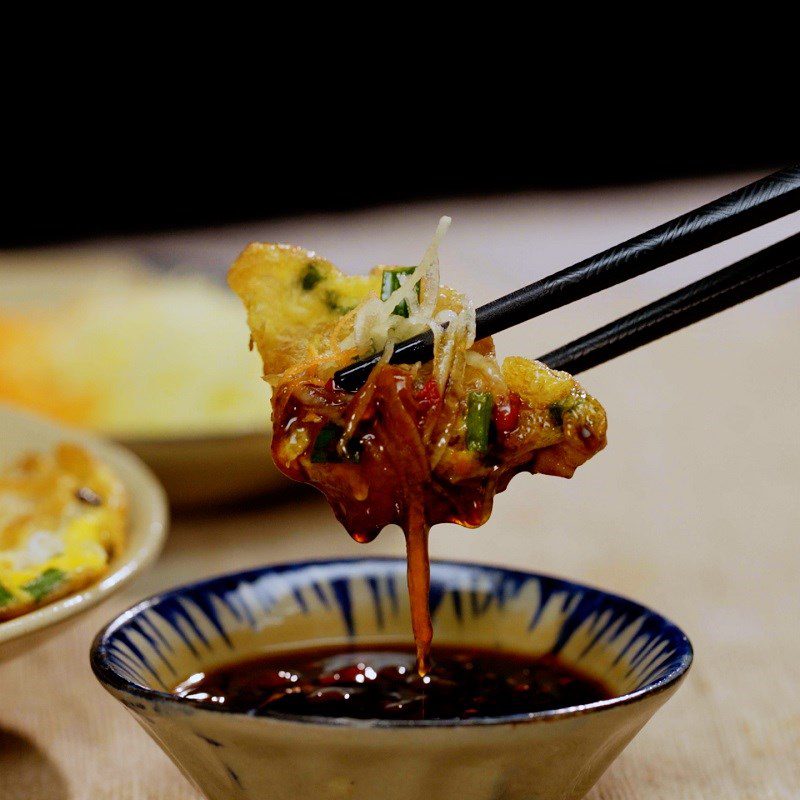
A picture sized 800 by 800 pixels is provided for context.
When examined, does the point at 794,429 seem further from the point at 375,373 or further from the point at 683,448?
the point at 375,373

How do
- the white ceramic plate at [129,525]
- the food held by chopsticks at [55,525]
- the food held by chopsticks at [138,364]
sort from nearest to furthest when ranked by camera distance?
the white ceramic plate at [129,525] < the food held by chopsticks at [55,525] < the food held by chopsticks at [138,364]

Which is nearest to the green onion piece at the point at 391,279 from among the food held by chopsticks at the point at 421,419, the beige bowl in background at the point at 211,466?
the food held by chopsticks at the point at 421,419

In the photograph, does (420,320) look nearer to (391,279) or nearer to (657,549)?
(391,279)

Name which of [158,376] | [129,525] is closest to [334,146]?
[158,376]

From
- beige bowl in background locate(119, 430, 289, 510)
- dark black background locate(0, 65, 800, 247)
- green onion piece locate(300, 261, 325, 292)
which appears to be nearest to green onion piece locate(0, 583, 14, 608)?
green onion piece locate(300, 261, 325, 292)

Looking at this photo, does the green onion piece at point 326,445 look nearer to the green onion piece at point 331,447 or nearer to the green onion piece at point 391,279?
the green onion piece at point 331,447

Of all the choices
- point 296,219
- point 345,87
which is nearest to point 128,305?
point 296,219
